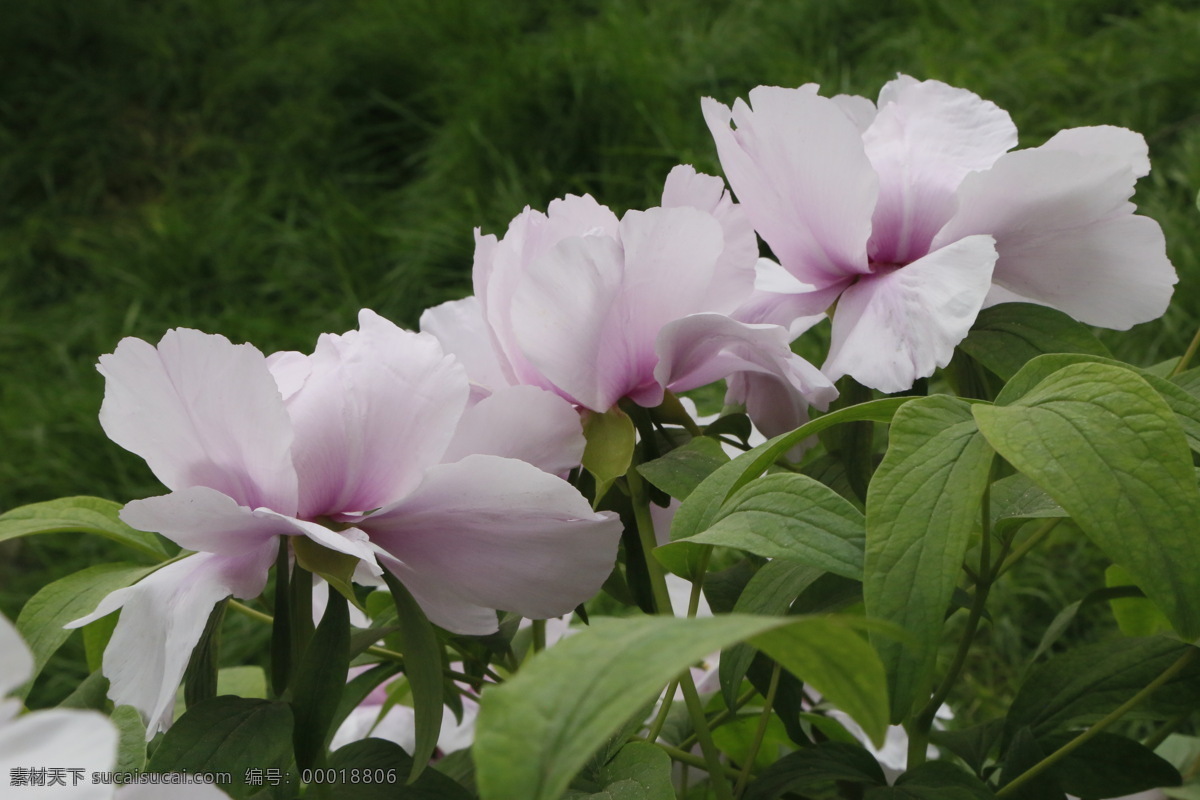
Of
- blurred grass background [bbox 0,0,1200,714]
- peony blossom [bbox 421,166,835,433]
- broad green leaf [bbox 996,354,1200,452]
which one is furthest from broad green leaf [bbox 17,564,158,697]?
blurred grass background [bbox 0,0,1200,714]

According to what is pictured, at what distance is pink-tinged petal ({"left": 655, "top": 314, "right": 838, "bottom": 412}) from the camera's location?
0.31m

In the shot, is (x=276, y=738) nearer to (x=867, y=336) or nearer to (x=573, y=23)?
(x=867, y=336)

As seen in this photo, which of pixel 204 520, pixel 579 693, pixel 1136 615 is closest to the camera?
pixel 579 693

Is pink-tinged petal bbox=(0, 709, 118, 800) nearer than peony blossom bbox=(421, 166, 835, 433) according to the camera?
Yes

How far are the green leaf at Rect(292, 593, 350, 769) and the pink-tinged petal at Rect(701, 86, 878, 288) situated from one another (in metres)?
0.15

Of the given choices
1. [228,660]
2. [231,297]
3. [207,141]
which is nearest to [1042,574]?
[228,660]

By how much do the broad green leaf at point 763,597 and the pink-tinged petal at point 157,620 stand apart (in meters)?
0.12

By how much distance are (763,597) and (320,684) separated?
109mm

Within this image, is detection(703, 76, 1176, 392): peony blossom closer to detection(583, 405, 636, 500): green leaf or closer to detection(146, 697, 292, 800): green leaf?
detection(583, 405, 636, 500): green leaf

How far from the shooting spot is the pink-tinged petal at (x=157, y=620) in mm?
281

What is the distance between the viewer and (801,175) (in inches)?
12.9

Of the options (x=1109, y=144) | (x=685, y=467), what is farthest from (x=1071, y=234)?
(x=685, y=467)

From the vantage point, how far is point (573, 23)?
2.04 m

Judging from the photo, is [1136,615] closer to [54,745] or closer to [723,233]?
[723,233]
